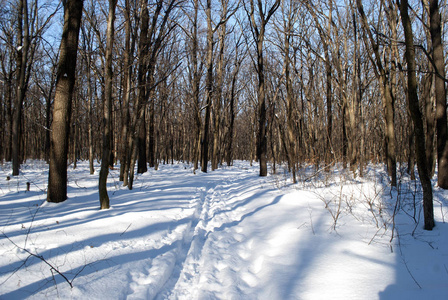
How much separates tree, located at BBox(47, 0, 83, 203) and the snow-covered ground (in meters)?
0.53

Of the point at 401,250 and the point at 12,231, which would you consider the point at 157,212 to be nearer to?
the point at 12,231

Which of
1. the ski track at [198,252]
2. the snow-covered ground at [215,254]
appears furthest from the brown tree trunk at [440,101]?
the ski track at [198,252]

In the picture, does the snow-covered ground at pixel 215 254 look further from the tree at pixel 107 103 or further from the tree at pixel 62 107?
the tree at pixel 107 103

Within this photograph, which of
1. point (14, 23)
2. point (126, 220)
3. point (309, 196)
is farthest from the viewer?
point (14, 23)

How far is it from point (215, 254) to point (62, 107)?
206 inches

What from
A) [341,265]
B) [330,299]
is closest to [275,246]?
[341,265]

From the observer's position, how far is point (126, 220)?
15.9 ft

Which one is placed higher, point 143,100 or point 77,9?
point 77,9

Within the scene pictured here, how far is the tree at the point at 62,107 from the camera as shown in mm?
6098

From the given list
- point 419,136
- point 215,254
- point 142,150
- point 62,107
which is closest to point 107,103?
point 62,107

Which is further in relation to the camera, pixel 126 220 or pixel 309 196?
pixel 309 196

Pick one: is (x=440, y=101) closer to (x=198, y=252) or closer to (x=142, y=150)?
(x=198, y=252)

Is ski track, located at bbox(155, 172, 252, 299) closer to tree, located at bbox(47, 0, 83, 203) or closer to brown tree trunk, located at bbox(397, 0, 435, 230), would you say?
brown tree trunk, located at bbox(397, 0, 435, 230)

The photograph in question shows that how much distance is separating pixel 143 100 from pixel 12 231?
6.06m
